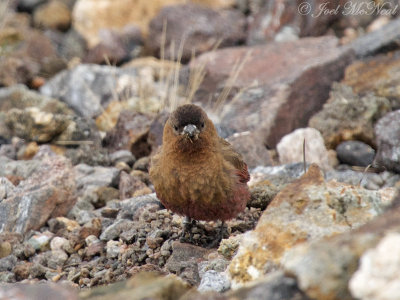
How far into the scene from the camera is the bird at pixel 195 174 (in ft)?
15.4

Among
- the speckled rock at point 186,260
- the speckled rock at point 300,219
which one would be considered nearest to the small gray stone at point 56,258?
the speckled rock at point 186,260

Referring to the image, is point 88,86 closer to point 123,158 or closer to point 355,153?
point 123,158

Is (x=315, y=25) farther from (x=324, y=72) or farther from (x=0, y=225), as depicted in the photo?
(x=0, y=225)

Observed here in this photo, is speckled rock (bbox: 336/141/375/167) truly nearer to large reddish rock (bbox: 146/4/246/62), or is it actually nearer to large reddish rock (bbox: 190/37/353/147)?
large reddish rock (bbox: 190/37/353/147)

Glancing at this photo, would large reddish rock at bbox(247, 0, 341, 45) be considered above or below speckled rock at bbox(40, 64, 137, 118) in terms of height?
above

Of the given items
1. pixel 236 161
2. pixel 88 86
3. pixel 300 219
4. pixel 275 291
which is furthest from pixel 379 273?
pixel 88 86

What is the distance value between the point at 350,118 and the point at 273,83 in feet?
4.26

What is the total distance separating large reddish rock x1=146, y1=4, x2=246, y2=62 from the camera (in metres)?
11.6

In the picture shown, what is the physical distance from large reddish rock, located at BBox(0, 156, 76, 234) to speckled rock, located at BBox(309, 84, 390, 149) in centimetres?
333

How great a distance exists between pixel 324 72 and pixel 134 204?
13.5 feet

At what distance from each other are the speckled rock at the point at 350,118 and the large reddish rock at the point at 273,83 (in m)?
0.43

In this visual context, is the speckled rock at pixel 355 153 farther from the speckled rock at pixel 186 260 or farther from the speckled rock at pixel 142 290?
the speckled rock at pixel 142 290

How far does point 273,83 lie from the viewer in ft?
28.8

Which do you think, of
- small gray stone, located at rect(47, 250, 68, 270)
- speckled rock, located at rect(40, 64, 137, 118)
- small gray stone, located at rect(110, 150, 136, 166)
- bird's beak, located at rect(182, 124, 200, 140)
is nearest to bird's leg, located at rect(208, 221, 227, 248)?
→ bird's beak, located at rect(182, 124, 200, 140)
